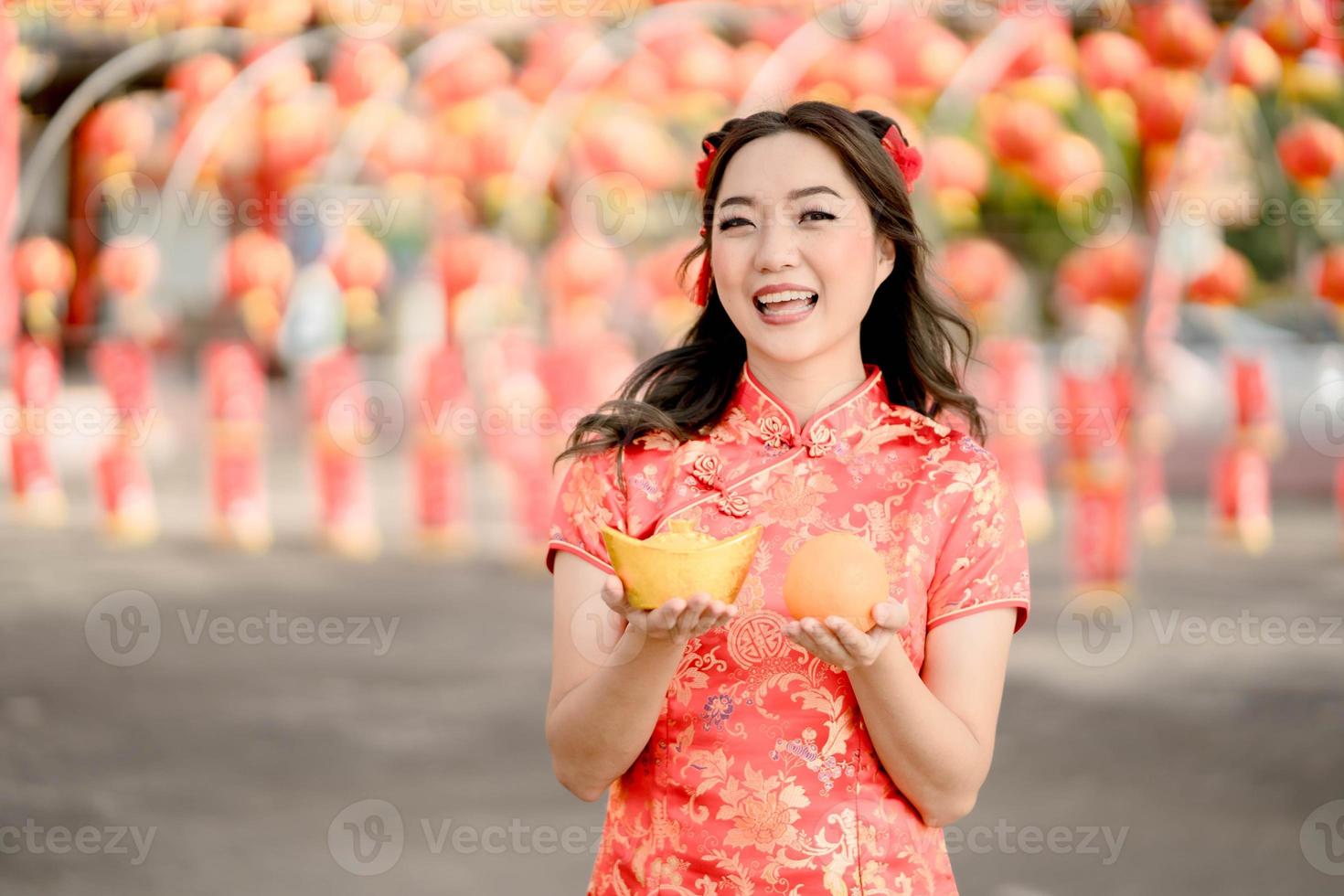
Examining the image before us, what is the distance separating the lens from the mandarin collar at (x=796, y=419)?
1.19 metres

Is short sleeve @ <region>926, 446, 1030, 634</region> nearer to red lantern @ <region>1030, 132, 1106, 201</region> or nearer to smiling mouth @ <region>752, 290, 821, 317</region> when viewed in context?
smiling mouth @ <region>752, 290, 821, 317</region>

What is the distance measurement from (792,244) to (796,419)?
0.15m

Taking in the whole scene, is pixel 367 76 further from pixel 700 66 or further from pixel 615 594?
pixel 615 594

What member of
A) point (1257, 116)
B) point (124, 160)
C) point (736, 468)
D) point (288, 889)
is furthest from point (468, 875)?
point (1257, 116)

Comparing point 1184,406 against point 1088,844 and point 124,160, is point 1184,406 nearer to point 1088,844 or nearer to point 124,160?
point 1088,844

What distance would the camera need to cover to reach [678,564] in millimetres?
1012

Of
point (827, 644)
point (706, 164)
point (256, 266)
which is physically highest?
point (256, 266)

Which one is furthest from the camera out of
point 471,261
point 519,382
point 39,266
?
point 519,382

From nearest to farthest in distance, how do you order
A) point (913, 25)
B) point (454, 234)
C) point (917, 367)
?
1. point (917, 367)
2. point (913, 25)
3. point (454, 234)

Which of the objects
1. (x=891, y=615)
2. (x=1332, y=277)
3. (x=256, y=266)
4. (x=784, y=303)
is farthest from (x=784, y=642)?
(x=1332, y=277)

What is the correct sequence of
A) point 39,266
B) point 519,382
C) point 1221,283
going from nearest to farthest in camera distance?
1. point 1221,283
2. point 39,266
3. point 519,382

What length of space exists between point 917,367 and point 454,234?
1986 mm

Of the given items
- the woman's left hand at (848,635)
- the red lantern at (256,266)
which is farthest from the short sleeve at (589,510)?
the red lantern at (256,266)

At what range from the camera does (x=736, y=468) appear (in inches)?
46.9
